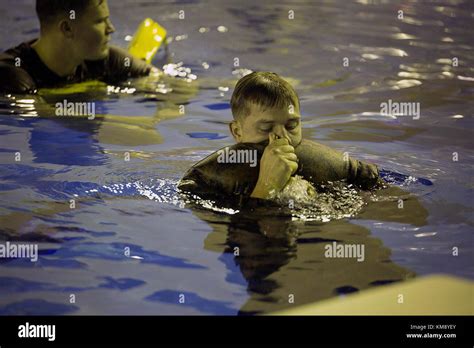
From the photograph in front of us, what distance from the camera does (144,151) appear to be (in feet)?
18.0

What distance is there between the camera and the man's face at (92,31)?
6898 millimetres

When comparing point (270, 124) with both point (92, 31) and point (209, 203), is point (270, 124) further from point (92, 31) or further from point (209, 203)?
point (92, 31)

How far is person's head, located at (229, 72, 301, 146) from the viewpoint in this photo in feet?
13.7

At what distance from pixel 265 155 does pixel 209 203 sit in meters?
0.41

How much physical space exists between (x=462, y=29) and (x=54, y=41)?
463 cm

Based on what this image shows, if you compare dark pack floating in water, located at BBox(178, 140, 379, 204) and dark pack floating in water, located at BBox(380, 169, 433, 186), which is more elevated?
dark pack floating in water, located at BBox(178, 140, 379, 204)

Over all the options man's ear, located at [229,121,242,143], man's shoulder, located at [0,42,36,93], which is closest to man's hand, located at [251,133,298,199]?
man's ear, located at [229,121,242,143]

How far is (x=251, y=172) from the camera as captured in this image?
4.24 metres

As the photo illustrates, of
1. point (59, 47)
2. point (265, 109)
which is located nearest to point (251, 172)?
point (265, 109)

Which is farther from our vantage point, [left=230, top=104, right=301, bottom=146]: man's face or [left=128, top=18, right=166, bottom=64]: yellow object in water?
[left=128, top=18, right=166, bottom=64]: yellow object in water

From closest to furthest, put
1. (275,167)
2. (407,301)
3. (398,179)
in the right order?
1. (407,301)
2. (275,167)
3. (398,179)

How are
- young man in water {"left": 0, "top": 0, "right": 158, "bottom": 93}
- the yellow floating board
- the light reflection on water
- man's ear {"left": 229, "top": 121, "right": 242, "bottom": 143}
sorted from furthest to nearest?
young man in water {"left": 0, "top": 0, "right": 158, "bottom": 93}
man's ear {"left": 229, "top": 121, "right": 242, "bottom": 143}
the light reflection on water
the yellow floating board

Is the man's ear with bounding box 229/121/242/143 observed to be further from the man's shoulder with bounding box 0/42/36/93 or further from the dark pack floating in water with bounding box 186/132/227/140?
the man's shoulder with bounding box 0/42/36/93
